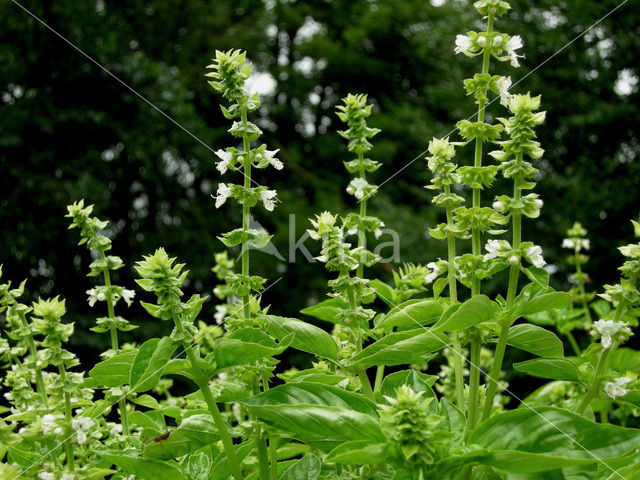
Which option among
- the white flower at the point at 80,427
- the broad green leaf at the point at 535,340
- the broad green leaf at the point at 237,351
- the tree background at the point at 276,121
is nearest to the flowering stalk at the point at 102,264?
the white flower at the point at 80,427

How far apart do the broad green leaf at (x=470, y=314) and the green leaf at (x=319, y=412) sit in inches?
5.7

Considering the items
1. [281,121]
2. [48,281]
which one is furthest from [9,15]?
[281,121]

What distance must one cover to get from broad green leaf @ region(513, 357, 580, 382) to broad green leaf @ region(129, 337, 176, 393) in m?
0.48

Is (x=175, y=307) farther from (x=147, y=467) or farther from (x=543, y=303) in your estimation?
(x=543, y=303)

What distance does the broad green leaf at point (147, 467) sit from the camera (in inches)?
34.9

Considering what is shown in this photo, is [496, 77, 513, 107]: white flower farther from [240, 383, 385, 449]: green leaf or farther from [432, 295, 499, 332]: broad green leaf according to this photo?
[240, 383, 385, 449]: green leaf

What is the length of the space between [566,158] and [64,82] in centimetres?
552

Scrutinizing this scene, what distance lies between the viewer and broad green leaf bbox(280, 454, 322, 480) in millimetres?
890

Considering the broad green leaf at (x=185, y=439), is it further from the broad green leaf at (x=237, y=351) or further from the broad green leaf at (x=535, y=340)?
the broad green leaf at (x=535, y=340)

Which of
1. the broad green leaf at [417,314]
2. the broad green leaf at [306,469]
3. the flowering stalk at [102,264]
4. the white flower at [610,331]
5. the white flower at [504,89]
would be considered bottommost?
the broad green leaf at [306,469]

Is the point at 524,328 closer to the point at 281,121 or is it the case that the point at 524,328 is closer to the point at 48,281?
the point at 48,281

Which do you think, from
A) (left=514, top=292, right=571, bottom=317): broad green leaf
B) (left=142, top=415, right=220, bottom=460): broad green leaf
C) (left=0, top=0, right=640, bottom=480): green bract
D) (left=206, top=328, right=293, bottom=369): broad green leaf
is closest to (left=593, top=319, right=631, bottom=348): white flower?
(left=0, top=0, right=640, bottom=480): green bract

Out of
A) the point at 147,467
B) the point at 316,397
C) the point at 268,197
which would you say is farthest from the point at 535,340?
the point at 147,467

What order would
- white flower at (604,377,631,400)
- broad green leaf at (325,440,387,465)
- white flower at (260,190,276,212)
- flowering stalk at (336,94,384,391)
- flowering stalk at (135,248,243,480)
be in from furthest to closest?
1. flowering stalk at (336,94,384,391)
2. white flower at (260,190,276,212)
3. white flower at (604,377,631,400)
4. flowering stalk at (135,248,243,480)
5. broad green leaf at (325,440,387,465)
